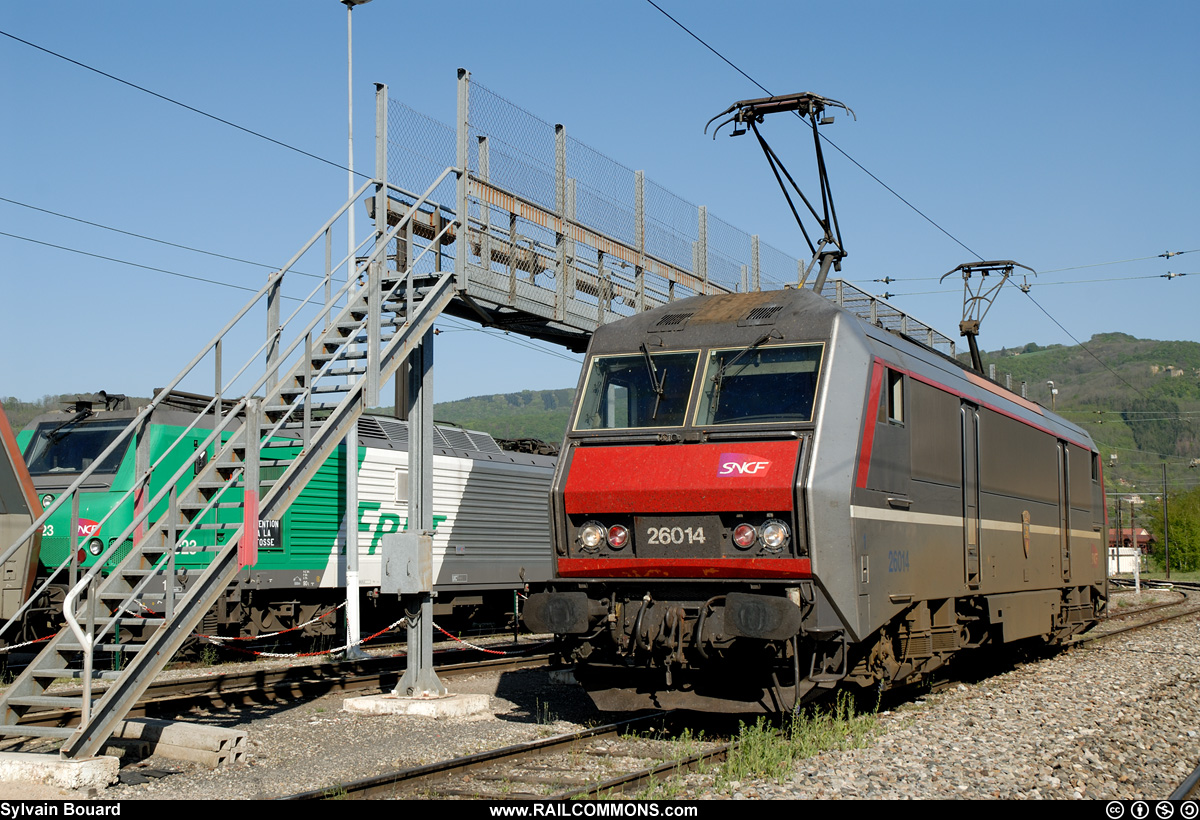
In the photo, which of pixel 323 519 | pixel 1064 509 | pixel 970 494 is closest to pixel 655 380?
pixel 970 494

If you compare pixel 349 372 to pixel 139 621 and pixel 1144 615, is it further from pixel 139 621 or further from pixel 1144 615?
pixel 1144 615

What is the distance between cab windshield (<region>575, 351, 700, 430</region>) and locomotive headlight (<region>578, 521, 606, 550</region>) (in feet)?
2.98

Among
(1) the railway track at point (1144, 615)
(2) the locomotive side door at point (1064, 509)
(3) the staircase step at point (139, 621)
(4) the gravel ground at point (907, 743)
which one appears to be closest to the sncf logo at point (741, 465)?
(4) the gravel ground at point (907, 743)

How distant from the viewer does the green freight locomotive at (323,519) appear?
14.9 m

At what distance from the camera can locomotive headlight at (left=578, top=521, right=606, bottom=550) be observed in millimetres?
9016

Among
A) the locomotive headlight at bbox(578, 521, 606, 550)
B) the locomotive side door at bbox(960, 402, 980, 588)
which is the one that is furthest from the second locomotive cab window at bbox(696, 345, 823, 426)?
the locomotive side door at bbox(960, 402, 980, 588)

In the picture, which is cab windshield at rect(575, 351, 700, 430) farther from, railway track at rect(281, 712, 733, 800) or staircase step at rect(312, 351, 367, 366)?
railway track at rect(281, 712, 733, 800)

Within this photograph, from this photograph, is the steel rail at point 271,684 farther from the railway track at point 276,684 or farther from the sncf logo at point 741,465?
the sncf logo at point 741,465

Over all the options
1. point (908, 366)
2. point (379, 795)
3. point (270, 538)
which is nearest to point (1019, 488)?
point (908, 366)

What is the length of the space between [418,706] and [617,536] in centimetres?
302

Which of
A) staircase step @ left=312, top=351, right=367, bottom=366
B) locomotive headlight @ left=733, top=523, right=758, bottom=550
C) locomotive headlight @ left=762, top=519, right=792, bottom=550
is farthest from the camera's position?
staircase step @ left=312, top=351, right=367, bottom=366
